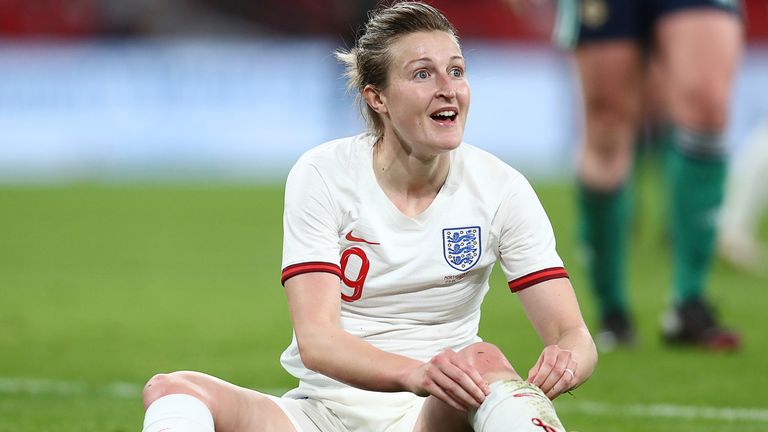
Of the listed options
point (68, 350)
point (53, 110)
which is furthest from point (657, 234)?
point (53, 110)

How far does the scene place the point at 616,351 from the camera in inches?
238

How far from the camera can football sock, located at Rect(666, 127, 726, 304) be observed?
239 inches

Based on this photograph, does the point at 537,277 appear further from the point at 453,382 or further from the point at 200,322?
the point at 200,322

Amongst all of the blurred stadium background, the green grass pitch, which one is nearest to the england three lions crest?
the blurred stadium background

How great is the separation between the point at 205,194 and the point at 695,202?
887 centimetres

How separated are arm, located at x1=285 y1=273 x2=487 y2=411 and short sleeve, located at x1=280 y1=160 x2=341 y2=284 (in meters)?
0.03

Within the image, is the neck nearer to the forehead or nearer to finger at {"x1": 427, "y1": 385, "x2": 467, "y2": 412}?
the forehead

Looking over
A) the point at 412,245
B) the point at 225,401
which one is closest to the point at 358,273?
the point at 412,245

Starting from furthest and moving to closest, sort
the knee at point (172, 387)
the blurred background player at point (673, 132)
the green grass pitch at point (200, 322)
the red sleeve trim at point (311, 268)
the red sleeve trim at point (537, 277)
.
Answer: the blurred background player at point (673, 132) < the green grass pitch at point (200, 322) < the red sleeve trim at point (537, 277) < the red sleeve trim at point (311, 268) < the knee at point (172, 387)

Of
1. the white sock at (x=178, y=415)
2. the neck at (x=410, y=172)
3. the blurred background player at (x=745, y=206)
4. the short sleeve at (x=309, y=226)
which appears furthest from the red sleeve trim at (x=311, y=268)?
the blurred background player at (x=745, y=206)

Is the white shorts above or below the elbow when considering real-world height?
below

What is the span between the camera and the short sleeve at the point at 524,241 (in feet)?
11.5

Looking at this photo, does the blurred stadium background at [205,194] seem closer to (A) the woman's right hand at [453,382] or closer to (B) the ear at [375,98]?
(B) the ear at [375,98]

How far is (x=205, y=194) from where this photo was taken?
14430mm
